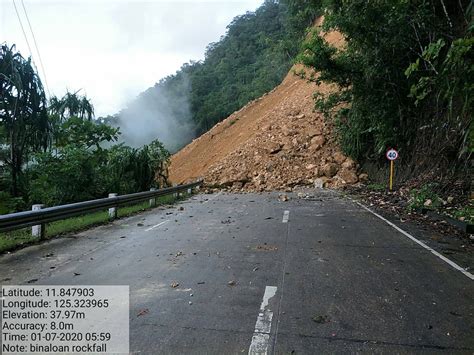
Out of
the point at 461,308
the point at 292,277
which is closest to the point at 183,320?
the point at 292,277

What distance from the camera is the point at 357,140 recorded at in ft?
75.7

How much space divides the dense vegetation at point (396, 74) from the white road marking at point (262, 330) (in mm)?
10311

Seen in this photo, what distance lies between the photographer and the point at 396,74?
57.6 feet

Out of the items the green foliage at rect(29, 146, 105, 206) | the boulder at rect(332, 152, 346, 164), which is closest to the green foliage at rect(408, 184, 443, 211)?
the boulder at rect(332, 152, 346, 164)

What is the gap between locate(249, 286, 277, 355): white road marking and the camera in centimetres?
329

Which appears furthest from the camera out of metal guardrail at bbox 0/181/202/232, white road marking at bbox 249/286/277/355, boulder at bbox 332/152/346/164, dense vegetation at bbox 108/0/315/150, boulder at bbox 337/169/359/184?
dense vegetation at bbox 108/0/315/150

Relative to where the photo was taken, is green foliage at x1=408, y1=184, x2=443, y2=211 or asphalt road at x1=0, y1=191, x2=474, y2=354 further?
green foliage at x1=408, y1=184, x2=443, y2=211

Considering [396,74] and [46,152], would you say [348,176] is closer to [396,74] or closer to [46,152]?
[396,74]

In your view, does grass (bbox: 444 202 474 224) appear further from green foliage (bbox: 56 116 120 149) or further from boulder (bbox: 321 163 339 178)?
green foliage (bbox: 56 116 120 149)

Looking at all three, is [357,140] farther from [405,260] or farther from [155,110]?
[155,110]

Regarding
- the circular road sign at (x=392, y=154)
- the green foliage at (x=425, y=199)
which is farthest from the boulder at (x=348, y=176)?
the green foliage at (x=425, y=199)

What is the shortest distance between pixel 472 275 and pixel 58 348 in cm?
550

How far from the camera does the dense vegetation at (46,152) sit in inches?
477

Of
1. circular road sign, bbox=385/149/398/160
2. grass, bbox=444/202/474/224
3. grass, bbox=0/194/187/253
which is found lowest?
grass, bbox=0/194/187/253
